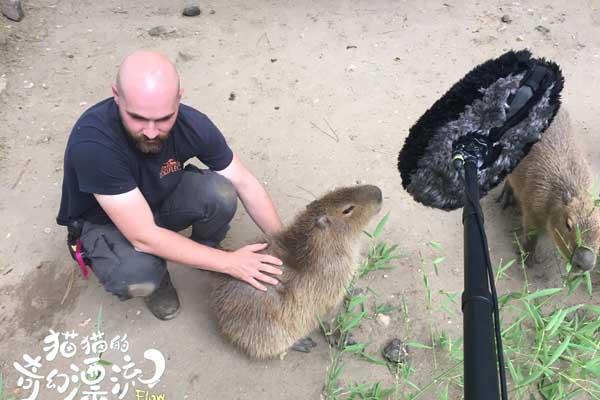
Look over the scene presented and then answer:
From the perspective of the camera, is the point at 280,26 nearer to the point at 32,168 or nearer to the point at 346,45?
the point at 346,45

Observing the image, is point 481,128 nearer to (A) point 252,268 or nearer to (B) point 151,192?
(A) point 252,268

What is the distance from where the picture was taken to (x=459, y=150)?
5.50ft

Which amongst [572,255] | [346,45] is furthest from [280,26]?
[572,255]

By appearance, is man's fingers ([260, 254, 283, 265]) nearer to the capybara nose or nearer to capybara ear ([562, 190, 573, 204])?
the capybara nose

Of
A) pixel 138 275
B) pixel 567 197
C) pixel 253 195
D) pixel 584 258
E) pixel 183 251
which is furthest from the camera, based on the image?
pixel 567 197

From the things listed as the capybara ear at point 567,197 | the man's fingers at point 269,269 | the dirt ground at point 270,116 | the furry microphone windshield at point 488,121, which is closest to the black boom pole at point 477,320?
the furry microphone windshield at point 488,121

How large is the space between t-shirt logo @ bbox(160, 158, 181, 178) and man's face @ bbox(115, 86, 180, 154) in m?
0.18

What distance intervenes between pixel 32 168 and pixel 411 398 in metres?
2.65

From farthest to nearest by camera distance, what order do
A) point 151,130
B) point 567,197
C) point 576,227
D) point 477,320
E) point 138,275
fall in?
1. point 567,197
2. point 576,227
3. point 138,275
4. point 151,130
5. point 477,320

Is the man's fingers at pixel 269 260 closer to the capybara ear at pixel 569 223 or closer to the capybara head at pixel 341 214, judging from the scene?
the capybara head at pixel 341 214

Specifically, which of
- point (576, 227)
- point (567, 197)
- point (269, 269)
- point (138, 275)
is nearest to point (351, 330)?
point (269, 269)

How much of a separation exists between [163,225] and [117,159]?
0.61 m

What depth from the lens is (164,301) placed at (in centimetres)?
251

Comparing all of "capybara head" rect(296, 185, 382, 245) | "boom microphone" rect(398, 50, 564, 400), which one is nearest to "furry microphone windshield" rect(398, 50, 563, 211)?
"boom microphone" rect(398, 50, 564, 400)
